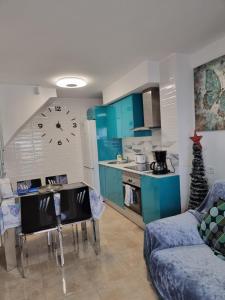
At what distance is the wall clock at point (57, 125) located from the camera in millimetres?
4832

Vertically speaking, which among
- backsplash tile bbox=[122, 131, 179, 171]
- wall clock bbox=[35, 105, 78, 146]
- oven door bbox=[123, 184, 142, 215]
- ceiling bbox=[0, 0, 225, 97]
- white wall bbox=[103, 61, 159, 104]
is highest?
ceiling bbox=[0, 0, 225, 97]

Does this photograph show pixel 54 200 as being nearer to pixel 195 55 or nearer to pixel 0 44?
pixel 0 44

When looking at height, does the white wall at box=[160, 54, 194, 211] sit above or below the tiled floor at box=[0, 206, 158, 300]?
above

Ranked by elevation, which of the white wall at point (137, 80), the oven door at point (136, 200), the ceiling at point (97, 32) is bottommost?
the oven door at point (136, 200)

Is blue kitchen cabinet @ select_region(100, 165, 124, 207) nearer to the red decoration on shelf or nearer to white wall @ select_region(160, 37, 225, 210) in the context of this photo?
white wall @ select_region(160, 37, 225, 210)

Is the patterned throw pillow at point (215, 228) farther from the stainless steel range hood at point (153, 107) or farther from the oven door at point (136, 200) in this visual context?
the stainless steel range hood at point (153, 107)

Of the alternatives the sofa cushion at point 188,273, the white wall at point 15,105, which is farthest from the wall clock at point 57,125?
the sofa cushion at point 188,273

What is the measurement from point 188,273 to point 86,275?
115 cm

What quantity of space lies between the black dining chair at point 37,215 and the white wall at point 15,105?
76.0 inches

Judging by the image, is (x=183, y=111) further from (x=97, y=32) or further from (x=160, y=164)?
(x=97, y=32)

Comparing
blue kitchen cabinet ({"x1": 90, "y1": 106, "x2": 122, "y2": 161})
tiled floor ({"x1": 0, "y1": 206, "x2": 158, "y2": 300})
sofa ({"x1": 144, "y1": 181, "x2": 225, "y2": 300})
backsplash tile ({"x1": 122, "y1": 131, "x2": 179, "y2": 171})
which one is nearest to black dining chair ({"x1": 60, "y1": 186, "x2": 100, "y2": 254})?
tiled floor ({"x1": 0, "y1": 206, "x2": 158, "y2": 300})

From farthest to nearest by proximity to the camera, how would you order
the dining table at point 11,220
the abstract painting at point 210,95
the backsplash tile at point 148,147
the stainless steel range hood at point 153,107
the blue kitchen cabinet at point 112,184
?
the blue kitchen cabinet at point 112,184, the stainless steel range hood at point 153,107, the backsplash tile at point 148,147, the abstract painting at point 210,95, the dining table at point 11,220

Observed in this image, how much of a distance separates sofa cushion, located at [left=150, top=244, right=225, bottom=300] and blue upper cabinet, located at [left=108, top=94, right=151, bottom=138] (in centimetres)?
232

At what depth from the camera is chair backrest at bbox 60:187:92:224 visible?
2.53 m
